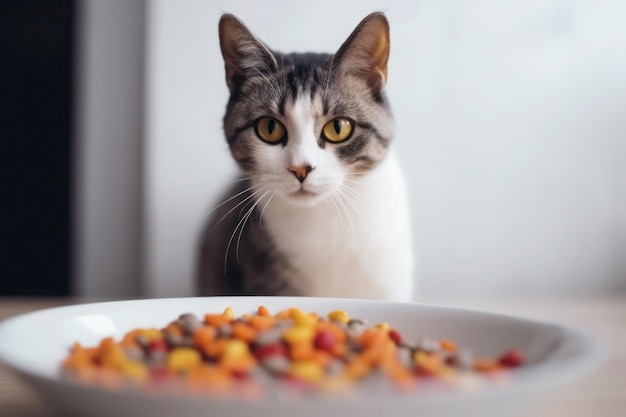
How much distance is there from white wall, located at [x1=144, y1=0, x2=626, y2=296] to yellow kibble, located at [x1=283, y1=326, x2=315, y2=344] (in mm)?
1326

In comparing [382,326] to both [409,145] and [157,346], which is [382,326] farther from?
[409,145]

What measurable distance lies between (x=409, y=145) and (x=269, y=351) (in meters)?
1.51

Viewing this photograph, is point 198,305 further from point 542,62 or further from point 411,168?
point 542,62

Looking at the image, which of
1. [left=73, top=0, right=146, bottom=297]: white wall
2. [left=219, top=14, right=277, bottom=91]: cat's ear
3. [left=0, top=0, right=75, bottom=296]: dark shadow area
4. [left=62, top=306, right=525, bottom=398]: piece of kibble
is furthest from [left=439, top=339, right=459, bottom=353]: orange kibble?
[left=0, top=0, right=75, bottom=296]: dark shadow area

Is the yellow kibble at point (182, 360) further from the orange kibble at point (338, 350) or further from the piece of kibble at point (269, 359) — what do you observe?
the orange kibble at point (338, 350)

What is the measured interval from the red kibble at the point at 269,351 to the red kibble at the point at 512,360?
226 millimetres

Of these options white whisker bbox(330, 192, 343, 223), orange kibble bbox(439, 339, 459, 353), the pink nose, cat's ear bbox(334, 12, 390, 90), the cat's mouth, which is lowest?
orange kibble bbox(439, 339, 459, 353)

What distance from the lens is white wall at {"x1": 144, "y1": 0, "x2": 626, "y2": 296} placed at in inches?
75.0

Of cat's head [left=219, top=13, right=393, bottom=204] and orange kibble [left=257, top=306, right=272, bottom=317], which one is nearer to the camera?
orange kibble [left=257, top=306, right=272, bottom=317]

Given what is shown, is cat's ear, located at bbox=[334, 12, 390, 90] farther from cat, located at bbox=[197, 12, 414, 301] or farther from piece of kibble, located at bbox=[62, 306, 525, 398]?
piece of kibble, located at bbox=[62, 306, 525, 398]

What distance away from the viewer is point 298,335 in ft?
1.94

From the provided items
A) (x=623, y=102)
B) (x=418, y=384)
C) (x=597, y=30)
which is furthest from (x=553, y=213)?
(x=418, y=384)

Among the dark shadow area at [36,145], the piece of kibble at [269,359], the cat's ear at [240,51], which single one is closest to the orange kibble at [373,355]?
the piece of kibble at [269,359]

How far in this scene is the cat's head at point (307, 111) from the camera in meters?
1.09
